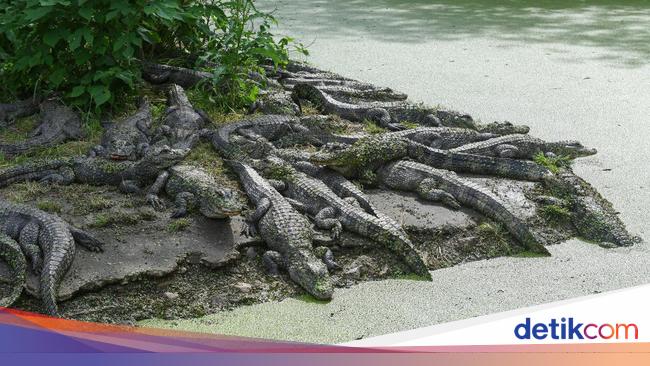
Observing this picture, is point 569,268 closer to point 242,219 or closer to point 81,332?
point 242,219

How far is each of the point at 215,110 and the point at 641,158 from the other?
8.97 feet

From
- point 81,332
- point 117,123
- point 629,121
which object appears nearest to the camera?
point 81,332

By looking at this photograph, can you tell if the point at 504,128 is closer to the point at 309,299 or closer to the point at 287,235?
the point at 287,235

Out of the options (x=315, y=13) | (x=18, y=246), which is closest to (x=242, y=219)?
(x=18, y=246)

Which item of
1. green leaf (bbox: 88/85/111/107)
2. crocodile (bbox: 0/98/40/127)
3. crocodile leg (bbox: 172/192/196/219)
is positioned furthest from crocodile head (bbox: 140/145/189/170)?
crocodile (bbox: 0/98/40/127)

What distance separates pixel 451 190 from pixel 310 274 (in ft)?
3.94

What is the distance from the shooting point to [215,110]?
19.7 ft

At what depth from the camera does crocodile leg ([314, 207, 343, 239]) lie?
4.45 meters

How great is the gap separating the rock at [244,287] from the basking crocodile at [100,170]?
44.2 inches

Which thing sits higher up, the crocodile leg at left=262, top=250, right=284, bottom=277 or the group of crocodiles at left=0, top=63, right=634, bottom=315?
the group of crocodiles at left=0, top=63, right=634, bottom=315

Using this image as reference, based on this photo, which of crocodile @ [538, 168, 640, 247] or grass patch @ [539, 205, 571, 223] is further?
grass patch @ [539, 205, 571, 223]

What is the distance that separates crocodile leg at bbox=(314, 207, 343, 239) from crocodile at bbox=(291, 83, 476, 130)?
1.64 metres

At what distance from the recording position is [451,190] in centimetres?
491

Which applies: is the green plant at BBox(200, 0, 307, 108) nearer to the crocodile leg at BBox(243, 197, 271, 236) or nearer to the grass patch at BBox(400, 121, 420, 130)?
the grass patch at BBox(400, 121, 420, 130)
